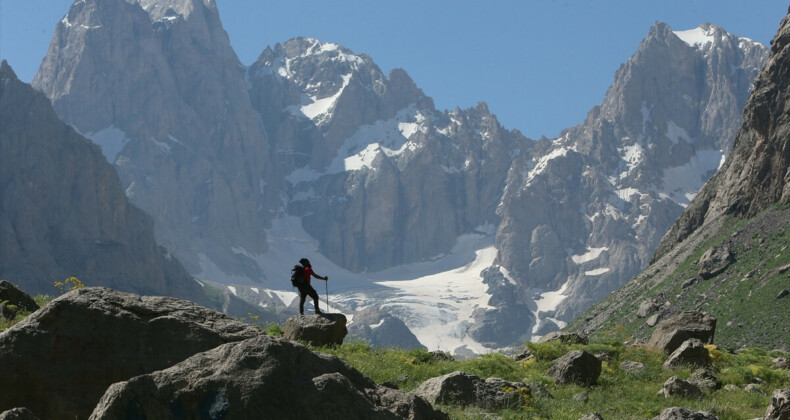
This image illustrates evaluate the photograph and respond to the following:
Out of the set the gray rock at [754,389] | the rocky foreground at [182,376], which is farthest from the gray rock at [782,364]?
the rocky foreground at [182,376]

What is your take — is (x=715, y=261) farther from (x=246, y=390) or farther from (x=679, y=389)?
(x=246, y=390)

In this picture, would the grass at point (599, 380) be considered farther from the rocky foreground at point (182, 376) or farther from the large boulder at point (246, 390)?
the large boulder at point (246, 390)

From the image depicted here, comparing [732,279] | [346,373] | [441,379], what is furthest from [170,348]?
[732,279]

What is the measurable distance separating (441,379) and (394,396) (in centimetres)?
702

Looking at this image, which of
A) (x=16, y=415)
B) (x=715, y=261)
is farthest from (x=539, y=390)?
(x=715, y=261)

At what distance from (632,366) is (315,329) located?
9.96 m

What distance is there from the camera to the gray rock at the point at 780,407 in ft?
56.4

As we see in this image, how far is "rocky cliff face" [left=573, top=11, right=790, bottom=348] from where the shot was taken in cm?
13375

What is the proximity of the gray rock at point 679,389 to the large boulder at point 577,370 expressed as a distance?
212 cm

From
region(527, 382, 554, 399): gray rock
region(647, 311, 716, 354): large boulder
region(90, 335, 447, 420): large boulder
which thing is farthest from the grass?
region(90, 335, 447, 420): large boulder

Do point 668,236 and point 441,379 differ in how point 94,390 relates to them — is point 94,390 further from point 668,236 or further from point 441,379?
point 668,236

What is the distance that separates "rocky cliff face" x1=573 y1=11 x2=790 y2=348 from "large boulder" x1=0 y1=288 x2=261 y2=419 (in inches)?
4607

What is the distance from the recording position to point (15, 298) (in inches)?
1065

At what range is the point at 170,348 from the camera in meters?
15.4
